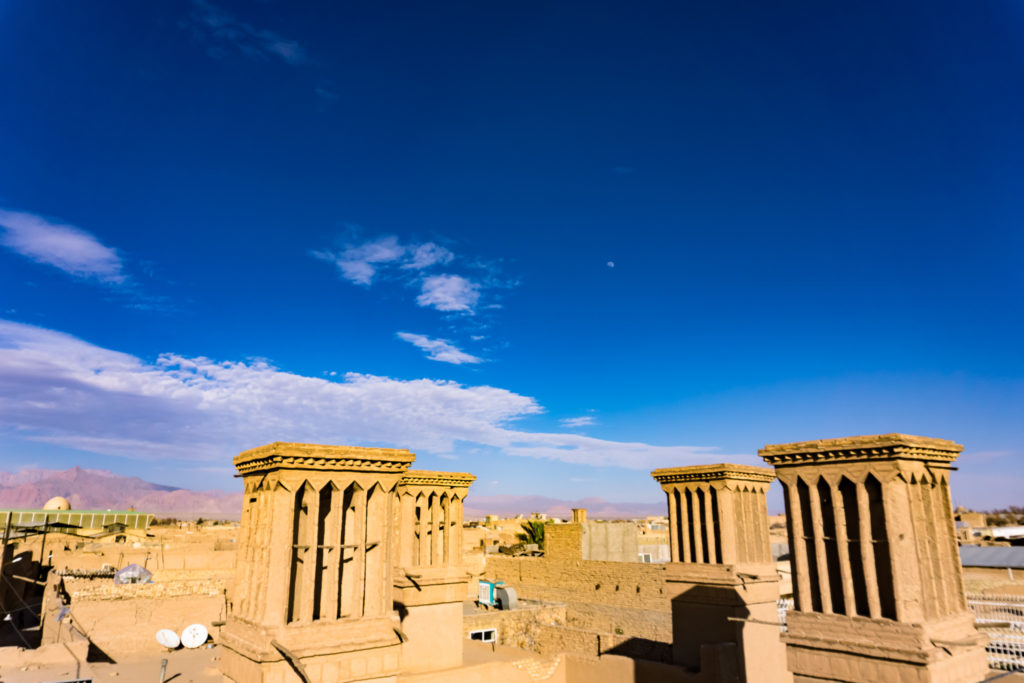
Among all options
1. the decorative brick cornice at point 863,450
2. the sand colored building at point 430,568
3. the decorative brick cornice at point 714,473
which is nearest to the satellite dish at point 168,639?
the sand colored building at point 430,568

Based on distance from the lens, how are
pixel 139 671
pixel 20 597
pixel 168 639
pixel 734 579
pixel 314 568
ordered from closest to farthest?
pixel 314 568
pixel 734 579
pixel 139 671
pixel 168 639
pixel 20 597

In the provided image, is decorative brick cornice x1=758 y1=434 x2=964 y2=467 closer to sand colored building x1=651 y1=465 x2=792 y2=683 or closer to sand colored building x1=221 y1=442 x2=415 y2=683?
sand colored building x1=651 y1=465 x2=792 y2=683

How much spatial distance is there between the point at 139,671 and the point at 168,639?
361cm

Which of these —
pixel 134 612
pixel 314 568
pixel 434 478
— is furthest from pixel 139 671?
pixel 314 568

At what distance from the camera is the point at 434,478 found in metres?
16.3

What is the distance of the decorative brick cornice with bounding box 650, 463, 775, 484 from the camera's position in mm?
12273

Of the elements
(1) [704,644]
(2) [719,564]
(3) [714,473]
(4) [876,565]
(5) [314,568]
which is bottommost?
(1) [704,644]

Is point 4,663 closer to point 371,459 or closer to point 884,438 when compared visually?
point 371,459

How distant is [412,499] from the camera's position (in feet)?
52.3

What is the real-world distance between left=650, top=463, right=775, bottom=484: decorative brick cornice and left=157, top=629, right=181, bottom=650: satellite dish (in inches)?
628

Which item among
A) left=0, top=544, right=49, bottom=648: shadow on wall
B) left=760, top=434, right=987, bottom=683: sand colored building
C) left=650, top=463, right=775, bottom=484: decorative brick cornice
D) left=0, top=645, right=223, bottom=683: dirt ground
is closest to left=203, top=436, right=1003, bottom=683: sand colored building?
left=760, top=434, right=987, bottom=683: sand colored building

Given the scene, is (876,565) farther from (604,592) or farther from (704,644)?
(604,592)

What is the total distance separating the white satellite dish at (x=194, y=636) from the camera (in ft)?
63.2

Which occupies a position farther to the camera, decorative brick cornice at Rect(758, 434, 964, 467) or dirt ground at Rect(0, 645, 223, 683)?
dirt ground at Rect(0, 645, 223, 683)
